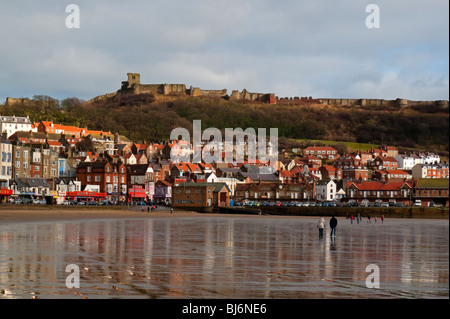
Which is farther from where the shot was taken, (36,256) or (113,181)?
(113,181)

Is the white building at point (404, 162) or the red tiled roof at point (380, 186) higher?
the white building at point (404, 162)

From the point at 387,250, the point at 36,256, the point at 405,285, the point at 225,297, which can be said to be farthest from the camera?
the point at 387,250

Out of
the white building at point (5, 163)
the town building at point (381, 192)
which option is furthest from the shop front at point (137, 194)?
the town building at point (381, 192)

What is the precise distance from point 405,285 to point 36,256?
10.0 m

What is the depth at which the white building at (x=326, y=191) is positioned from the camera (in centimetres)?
10375

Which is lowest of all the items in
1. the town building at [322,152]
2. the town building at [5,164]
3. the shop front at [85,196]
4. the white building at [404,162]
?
the shop front at [85,196]

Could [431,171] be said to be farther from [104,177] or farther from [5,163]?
[5,163]

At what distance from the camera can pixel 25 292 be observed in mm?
11266

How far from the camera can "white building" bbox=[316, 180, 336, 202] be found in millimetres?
103750

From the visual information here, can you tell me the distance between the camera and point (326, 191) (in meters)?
104

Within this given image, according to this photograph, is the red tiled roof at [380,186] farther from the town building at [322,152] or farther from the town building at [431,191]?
the town building at [322,152]

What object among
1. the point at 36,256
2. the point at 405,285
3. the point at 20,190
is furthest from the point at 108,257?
the point at 20,190
